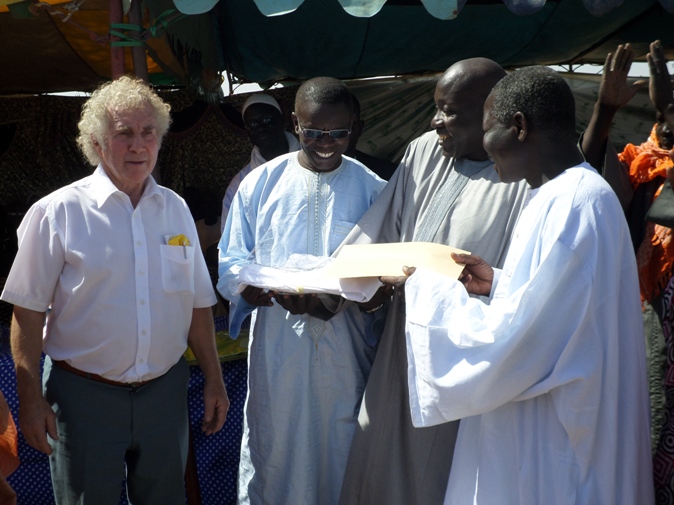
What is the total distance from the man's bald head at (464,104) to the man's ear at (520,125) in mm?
745

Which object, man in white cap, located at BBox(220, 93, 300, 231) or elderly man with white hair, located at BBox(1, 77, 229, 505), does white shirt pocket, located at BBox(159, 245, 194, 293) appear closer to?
elderly man with white hair, located at BBox(1, 77, 229, 505)

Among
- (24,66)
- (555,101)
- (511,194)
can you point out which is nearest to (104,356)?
(511,194)

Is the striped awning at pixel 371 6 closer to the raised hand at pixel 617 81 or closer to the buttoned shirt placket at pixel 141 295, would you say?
the raised hand at pixel 617 81

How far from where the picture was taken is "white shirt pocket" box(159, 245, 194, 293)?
10.4 ft

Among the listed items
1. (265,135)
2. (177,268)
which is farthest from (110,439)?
(265,135)

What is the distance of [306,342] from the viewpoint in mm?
3553

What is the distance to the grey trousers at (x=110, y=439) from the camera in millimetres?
3018

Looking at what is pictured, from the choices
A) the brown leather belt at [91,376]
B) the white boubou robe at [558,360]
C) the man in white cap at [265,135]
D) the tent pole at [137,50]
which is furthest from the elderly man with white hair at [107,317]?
the man in white cap at [265,135]

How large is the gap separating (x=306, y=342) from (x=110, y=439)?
959 mm

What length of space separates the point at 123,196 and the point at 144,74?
1483 mm

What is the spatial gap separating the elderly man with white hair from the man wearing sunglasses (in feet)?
1.60

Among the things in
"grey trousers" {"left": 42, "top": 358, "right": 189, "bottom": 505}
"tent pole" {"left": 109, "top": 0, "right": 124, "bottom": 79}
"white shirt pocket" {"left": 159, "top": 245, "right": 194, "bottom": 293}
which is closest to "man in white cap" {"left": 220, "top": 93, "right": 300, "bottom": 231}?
"tent pole" {"left": 109, "top": 0, "right": 124, "bottom": 79}

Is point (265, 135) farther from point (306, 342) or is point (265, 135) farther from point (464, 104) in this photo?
point (464, 104)

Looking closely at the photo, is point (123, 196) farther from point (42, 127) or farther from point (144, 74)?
point (42, 127)
